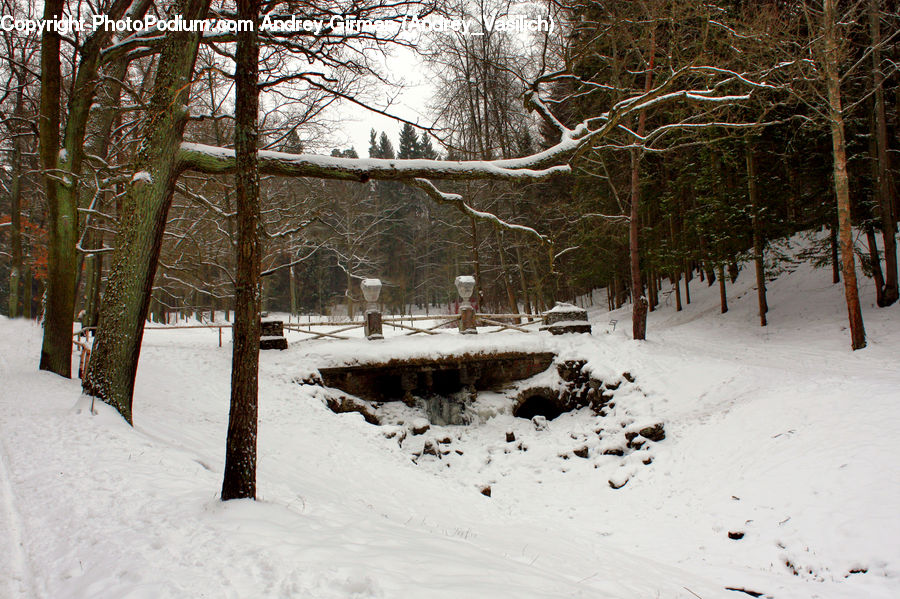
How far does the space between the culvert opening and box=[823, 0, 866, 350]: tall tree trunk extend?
7.14 metres

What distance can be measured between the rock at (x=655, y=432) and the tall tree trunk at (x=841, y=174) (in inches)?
231

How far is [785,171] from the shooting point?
16.3 metres

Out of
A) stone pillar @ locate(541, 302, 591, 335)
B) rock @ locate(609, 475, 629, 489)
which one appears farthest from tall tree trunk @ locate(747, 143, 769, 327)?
rock @ locate(609, 475, 629, 489)

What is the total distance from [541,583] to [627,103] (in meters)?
6.70

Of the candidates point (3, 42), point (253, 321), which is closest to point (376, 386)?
point (253, 321)

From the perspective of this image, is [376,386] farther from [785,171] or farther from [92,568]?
[785,171]

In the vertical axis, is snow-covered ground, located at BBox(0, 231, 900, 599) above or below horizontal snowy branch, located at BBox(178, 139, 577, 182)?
below

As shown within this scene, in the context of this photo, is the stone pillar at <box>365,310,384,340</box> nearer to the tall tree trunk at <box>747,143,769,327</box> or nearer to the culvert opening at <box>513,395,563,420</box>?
the culvert opening at <box>513,395,563,420</box>

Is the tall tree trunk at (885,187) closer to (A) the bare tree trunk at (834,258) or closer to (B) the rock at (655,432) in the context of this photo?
(A) the bare tree trunk at (834,258)

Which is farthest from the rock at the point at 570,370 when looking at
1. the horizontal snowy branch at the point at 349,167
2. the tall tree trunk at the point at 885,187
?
the tall tree trunk at the point at 885,187

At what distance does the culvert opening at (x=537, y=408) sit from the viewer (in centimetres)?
1192

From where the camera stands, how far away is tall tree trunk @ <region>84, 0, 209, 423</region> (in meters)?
5.93

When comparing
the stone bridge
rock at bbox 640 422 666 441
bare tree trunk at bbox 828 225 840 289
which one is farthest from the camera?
bare tree trunk at bbox 828 225 840 289

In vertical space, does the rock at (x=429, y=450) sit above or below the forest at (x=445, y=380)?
below
